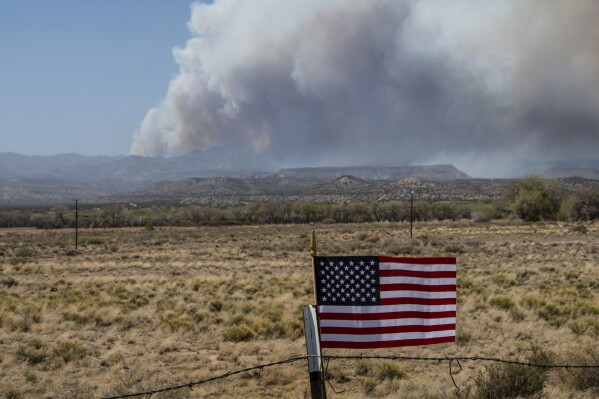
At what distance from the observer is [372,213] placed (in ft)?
376

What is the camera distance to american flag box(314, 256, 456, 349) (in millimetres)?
8547

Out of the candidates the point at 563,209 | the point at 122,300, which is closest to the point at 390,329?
the point at 122,300

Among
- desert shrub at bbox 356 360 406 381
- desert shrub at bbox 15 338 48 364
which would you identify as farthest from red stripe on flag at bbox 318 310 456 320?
desert shrub at bbox 15 338 48 364

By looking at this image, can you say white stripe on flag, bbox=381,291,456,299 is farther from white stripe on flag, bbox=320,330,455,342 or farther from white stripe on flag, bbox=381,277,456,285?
white stripe on flag, bbox=320,330,455,342

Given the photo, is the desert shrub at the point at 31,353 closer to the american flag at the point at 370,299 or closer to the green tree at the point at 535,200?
the american flag at the point at 370,299

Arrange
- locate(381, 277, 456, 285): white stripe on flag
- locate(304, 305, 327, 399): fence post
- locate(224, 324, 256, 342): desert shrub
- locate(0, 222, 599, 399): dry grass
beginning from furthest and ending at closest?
1. locate(224, 324, 256, 342): desert shrub
2. locate(0, 222, 599, 399): dry grass
3. locate(381, 277, 456, 285): white stripe on flag
4. locate(304, 305, 327, 399): fence post

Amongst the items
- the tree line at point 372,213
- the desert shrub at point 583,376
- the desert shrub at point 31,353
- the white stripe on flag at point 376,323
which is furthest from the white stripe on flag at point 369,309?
the tree line at point 372,213

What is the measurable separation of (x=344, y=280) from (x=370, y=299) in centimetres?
47

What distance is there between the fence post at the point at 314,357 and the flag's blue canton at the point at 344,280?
49 cm

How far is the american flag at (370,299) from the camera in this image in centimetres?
855

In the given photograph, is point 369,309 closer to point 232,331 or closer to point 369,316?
point 369,316

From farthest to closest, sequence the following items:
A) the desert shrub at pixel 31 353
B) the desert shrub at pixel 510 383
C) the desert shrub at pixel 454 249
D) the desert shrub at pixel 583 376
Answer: the desert shrub at pixel 454 249 < the desert shrub at pixel 31 353 < the desert shrub at pixel 583 376 < the desert shrub at pixel 510 383

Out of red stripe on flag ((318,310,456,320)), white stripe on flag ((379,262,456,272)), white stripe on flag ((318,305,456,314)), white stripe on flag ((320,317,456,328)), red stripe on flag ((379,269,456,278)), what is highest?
white stripe on flag ((379,262,456,272))

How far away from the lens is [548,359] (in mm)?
11891
